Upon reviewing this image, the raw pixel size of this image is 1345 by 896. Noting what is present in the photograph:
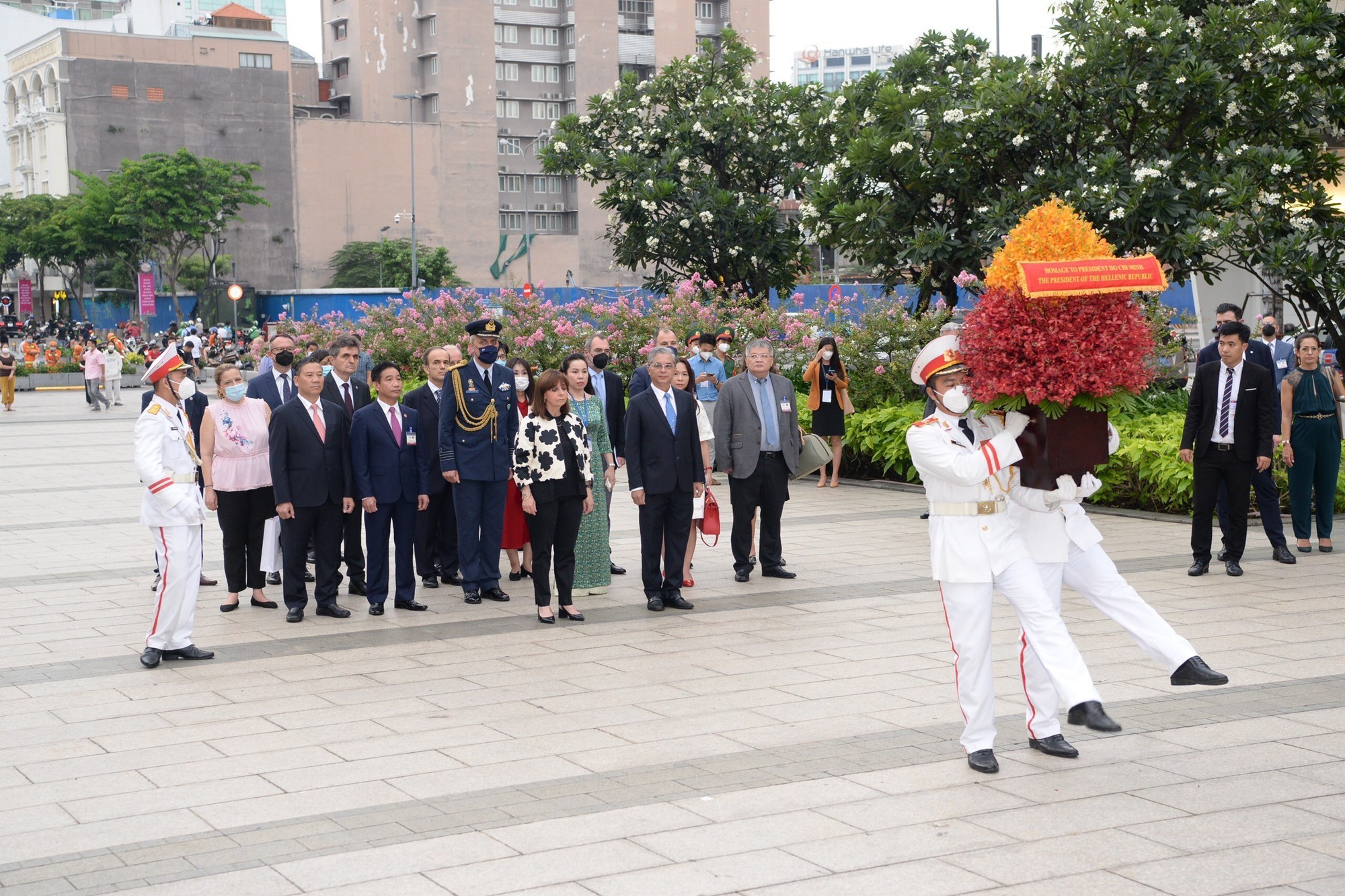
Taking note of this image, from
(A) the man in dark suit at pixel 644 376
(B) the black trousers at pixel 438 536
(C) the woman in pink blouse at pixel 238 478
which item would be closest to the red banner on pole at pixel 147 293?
(A) the man in dark suit at pixel 644 376

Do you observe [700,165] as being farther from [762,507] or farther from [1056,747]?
[1056,747]

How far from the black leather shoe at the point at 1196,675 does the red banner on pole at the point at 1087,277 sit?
158cm

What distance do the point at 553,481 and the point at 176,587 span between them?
94.3 inches

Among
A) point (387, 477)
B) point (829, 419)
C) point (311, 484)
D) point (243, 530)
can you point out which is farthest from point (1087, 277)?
point (829, 419)

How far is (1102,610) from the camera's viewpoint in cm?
632

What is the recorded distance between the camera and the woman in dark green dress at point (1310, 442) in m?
11.7

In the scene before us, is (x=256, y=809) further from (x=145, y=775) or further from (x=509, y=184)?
(x=509, y=184)

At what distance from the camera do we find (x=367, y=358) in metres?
15.0

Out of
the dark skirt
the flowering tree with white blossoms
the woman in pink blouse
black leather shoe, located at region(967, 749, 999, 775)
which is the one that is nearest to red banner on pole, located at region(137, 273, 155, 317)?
the flowering tree with white blossoms

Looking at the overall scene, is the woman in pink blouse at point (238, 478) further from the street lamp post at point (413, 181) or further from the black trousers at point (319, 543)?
the street lamp post at point (413, 181)

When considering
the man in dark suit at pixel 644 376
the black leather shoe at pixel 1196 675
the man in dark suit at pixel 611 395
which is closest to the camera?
the black leather shoe at pixel 1196 675

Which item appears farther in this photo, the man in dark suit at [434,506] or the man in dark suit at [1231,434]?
the man in dark suit at [1231,434]

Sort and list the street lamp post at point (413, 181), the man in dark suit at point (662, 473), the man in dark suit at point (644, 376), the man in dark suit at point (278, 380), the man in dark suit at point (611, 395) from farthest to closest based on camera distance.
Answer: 1. the street lamp post at point (413, 181)
2. the man in dark suit at point (611, 395)
3. the man in dark suit at point (644, 376)
4. the man in dark suit at point (278, 380)
5. the man in dark suit at point (662, 473)

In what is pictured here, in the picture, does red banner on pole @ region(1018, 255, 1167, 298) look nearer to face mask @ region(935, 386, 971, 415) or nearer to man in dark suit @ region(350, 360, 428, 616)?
face mask @ region(935, 386, 971, 415)
